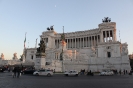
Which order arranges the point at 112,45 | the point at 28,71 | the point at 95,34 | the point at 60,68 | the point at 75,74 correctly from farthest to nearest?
the point at 95,34, the point at 112,45, the point at 60,68, the point at 28,71, the point at 75,74

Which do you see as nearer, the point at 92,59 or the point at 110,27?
the point at 92,59

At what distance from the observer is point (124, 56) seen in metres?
38.2

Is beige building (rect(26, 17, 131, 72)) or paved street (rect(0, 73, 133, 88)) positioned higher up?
beige building (rect(26, 17, 131, 72))

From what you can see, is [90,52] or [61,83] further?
[90,52]

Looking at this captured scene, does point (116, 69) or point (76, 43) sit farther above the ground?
point (76, 43)

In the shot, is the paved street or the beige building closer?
the paved street

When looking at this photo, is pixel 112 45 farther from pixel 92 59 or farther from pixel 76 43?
pixel 76 43

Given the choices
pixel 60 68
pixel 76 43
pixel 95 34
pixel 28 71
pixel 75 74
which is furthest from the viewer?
pixel 76 43

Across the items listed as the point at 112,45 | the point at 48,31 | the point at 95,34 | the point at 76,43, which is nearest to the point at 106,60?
the point at 112,45

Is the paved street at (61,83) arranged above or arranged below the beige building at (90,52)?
below

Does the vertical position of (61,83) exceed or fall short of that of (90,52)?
it falls short

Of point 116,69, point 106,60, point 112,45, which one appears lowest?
point 116,69

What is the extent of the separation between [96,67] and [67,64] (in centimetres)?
810

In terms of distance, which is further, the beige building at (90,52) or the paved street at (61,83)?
the beige building at (90,52)
